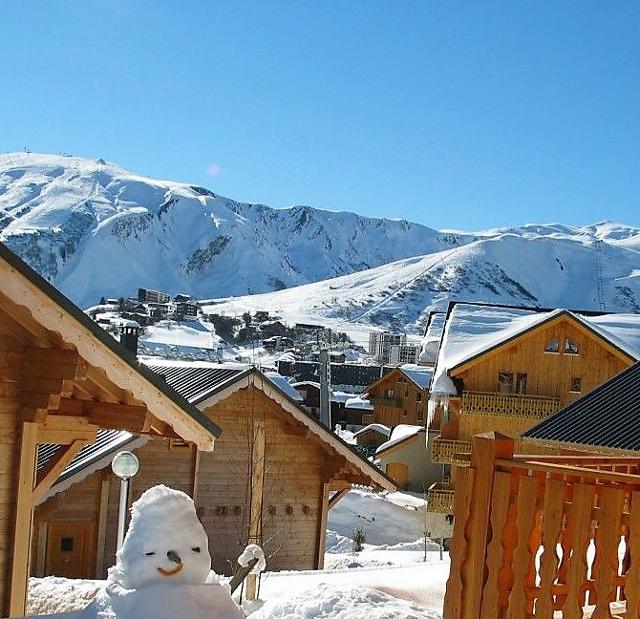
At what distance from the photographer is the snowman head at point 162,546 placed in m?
4.84

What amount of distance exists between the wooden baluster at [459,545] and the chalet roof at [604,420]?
9.59 metres

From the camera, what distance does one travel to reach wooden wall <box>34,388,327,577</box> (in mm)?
15078

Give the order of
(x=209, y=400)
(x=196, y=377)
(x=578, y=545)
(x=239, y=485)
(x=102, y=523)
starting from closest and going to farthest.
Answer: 1. (x=578, y=545)
2. (x=102, y=523)
3. (x=209, y=400)
4. (x=239, y=485)
5. (x=196, y=377)

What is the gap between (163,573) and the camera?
4.84m

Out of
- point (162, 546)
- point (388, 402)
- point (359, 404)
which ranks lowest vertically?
point (359, 404)

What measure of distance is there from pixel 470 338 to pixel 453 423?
2953 mm

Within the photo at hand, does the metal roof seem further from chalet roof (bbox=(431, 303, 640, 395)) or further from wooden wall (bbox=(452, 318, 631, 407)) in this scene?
wooden wall (bbox=(452, 318, 631, 407))

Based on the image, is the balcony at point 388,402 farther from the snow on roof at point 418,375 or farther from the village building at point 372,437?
the village building at point 372,437

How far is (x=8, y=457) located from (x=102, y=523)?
8.41 meters

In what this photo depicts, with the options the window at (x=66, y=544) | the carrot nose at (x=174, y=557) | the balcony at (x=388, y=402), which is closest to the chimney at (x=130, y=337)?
the window at (x=66, y=544)

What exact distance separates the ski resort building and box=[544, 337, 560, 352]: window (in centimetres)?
3

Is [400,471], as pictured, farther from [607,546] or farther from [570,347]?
[607,546]

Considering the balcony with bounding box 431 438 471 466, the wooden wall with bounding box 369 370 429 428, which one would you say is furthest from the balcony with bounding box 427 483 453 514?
the wooden wall with bounding box 369 370 429 428

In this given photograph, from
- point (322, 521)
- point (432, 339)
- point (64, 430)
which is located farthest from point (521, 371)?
point (64, 430)
